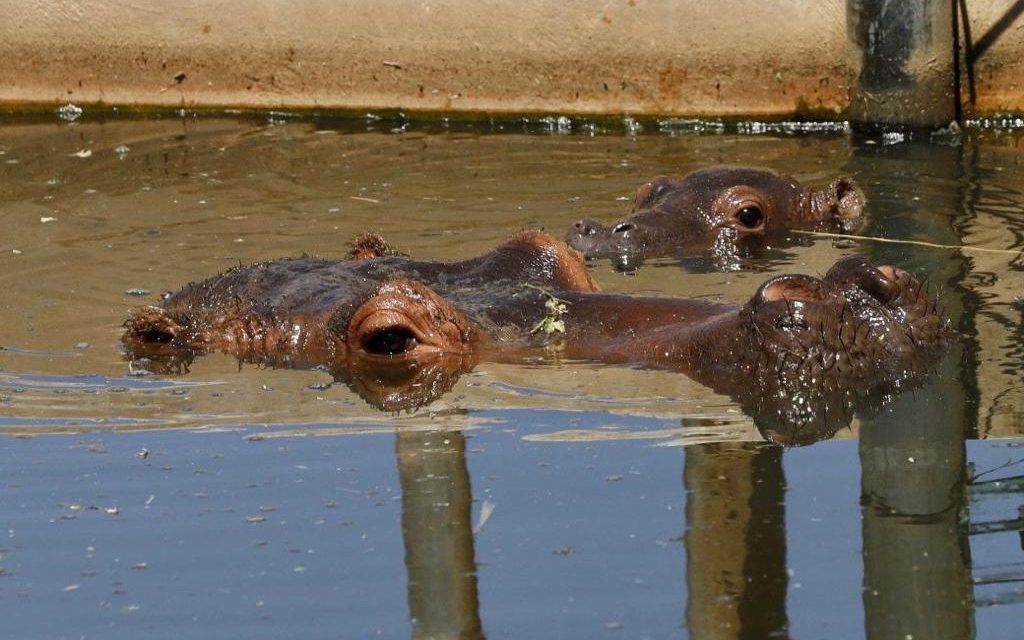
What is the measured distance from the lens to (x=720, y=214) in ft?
29.4

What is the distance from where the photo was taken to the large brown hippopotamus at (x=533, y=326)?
201 inches

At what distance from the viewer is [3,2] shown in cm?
1271

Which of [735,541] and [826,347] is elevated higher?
[826,347]

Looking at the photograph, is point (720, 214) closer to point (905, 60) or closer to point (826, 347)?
point (905, 60)

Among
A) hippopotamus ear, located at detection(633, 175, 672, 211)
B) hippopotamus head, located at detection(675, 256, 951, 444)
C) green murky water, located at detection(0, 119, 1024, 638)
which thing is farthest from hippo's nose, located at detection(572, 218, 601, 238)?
hippopotamus head, located at detection(675, 256, 951, 444)

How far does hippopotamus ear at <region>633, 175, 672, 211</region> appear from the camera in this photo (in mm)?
9164

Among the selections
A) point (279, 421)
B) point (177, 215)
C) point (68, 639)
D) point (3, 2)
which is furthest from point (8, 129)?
point (68, 639)

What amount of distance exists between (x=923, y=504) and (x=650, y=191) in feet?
16.8

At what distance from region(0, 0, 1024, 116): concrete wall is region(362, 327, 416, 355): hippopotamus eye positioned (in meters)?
5.98

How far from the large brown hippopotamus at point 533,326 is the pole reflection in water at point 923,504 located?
0.15m

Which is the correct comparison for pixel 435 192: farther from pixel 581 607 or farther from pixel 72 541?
pixel 581 607

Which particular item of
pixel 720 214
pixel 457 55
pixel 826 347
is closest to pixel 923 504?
pixel 826 347

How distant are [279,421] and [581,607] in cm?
200

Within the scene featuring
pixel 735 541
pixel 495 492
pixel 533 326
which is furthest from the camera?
pixel 533 326
